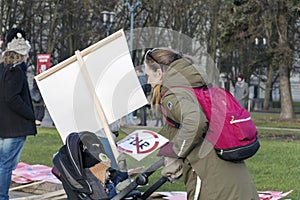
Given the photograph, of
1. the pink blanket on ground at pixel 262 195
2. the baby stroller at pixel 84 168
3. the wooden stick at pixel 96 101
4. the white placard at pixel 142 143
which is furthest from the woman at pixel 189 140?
the pink blanket on ground at pixel 262 195

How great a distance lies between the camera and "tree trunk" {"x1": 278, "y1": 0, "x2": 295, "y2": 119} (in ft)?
97.4

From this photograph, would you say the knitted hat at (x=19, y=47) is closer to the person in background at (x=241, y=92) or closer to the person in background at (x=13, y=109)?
the person in background at (x=13, y=109)

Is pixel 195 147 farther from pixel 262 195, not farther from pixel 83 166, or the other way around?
pixel 262 195

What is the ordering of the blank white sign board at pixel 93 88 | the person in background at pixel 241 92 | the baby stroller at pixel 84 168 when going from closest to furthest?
the baby stroller at pixel 84 168 → the blank white sign board at pixel 93 88 → the person in background at pixel 241 92

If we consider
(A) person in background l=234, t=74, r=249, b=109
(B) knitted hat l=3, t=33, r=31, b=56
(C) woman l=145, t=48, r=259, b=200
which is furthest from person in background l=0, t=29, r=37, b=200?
(A) person in background l=234, t=74, r=249, b=109

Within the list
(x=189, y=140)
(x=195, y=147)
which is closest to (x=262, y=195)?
(x=195, y=147)

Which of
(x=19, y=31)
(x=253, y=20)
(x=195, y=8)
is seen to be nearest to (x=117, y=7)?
(x=195, y=8)

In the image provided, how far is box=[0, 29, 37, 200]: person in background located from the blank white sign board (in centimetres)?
124

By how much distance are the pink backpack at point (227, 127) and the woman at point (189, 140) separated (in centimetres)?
5

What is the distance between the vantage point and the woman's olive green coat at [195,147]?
4.38 meters

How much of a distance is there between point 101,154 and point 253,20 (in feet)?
83.4

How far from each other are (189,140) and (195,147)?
0.16 meters

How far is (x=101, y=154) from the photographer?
5406 mm

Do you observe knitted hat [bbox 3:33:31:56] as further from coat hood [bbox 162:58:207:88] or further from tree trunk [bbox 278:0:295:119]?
tree trunk [bbox 278:0:295:119]
